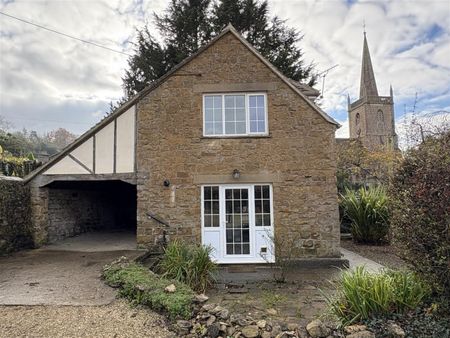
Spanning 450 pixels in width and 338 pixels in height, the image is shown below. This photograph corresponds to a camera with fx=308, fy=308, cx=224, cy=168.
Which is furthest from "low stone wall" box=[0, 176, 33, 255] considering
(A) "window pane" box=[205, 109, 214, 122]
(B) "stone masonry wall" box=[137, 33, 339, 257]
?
(A) "window pane" box=[205, 109, 214, 122]

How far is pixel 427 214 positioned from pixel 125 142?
8.77 meters

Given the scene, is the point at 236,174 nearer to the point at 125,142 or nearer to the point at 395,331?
the point at 125,142

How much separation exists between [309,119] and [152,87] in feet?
17.4

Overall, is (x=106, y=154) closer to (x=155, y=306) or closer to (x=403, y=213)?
(x=155, y=306)

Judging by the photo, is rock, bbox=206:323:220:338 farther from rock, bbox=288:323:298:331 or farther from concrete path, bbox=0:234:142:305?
concrete path, bbox=0:234:142:305

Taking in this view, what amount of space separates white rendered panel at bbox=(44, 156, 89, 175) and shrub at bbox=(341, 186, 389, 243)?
10372 mm

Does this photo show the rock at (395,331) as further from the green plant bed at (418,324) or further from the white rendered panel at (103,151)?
the white rendered panel at (103,151)

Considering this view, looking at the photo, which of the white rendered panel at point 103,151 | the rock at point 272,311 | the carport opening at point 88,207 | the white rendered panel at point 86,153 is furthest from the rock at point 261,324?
the carport opening at point 88,207

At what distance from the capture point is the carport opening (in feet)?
38.3

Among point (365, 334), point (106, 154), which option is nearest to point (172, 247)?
point (106, 154)

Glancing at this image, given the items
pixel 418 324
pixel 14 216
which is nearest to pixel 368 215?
pixel 418 324

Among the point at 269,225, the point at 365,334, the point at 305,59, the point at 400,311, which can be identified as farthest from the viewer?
the point at 305,59

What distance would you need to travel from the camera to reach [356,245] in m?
13.0

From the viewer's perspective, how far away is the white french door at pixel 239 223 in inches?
391
